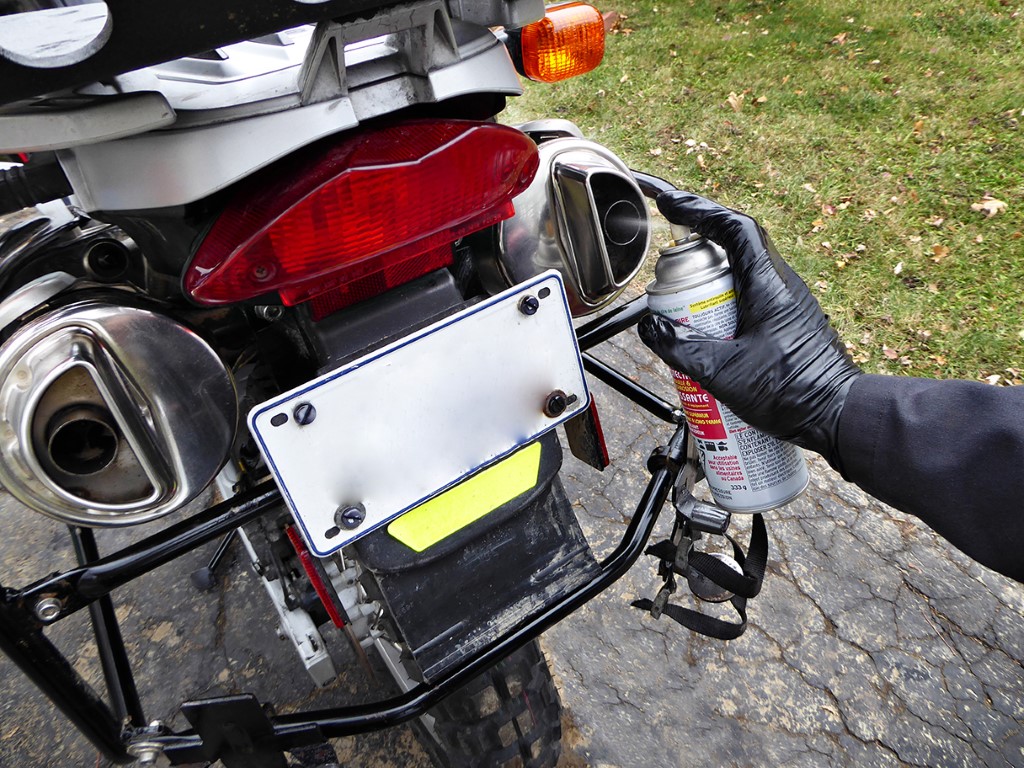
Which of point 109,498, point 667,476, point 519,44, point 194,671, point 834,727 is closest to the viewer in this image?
point 109,498

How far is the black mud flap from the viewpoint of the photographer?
1.16 m

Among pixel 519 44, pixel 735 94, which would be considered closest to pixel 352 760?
pixel 519 44

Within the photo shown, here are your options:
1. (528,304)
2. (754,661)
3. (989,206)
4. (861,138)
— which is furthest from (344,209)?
(861,138)

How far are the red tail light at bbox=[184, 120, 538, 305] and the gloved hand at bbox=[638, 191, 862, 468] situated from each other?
0.45 meters

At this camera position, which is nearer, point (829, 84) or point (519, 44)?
point (519, 44)

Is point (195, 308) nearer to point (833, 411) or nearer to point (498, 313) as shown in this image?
point (498, 313)

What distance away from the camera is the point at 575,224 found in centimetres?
131

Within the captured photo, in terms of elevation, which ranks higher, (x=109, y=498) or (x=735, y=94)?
(x=109, y=498)

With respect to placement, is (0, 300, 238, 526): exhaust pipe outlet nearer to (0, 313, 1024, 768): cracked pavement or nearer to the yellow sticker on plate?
the yellow sticker on plate

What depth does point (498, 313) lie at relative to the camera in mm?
1114

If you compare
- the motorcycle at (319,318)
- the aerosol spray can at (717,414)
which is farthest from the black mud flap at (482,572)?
the aerosol spray can at (717,414)

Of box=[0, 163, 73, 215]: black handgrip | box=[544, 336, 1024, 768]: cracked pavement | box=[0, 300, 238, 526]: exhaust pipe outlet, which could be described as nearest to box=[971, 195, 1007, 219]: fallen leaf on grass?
box=[544, 336, 1024, 768]: cracked pavement

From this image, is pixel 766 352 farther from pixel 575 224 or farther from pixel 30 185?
pixel 30 185

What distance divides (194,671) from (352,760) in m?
0.61
